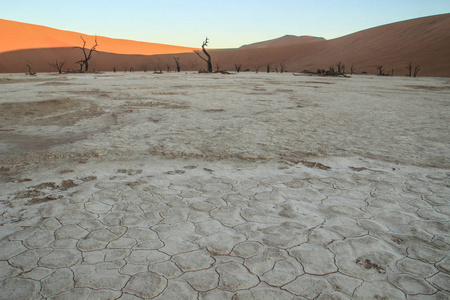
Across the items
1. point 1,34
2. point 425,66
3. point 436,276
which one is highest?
point 1,34

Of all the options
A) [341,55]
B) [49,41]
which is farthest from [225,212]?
[49,41]

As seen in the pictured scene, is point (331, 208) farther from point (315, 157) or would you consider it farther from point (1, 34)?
point (1, 34)

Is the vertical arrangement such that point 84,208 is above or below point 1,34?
below

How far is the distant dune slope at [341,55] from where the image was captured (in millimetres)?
25500

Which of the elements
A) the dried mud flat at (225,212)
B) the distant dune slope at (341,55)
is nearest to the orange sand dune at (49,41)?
the distant dune slope at (341,55)

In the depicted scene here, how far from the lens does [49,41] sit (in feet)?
133

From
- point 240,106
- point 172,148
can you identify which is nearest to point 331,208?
point 172,148

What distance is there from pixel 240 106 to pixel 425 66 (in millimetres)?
22233

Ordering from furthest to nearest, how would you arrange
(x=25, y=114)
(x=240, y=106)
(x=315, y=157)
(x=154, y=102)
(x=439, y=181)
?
1. (x=154, y=102)
2. (x=240, y=106)
3. (x=25, y=114)
4. (x=315, y=157)
5. (x=439, y=181)

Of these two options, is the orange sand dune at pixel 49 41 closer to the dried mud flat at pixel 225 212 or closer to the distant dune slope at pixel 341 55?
the distant dune slope at pixel 341 55

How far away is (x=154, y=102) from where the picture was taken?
739cm

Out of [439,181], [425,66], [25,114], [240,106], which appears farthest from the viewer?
[425,66]

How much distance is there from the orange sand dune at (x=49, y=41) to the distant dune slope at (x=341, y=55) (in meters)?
1.16

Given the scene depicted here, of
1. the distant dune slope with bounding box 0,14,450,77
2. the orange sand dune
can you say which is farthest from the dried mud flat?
the orange sand dune
